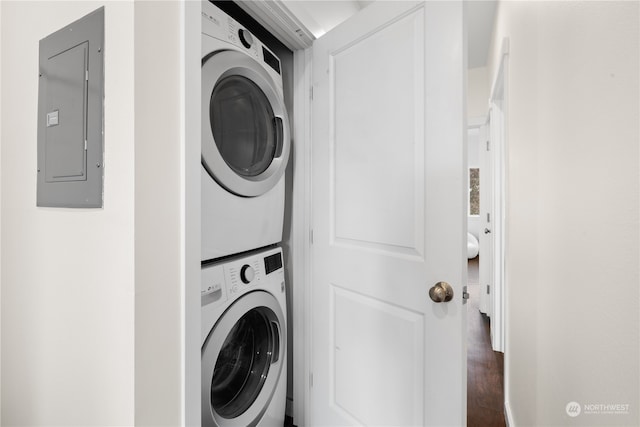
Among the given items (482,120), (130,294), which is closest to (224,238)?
(130,294)

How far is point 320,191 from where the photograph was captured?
1399 mm

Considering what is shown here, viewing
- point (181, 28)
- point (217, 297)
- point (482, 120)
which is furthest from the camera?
point (482, 120)

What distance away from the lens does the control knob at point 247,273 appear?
1.16 meters

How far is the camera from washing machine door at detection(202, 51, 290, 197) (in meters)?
1.00

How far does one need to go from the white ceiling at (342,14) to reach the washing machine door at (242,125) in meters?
0.29

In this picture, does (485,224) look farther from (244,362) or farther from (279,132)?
(244,362)

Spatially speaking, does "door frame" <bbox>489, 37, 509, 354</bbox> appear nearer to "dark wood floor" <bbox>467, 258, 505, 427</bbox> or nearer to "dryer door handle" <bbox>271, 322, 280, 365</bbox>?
"dark wood floor" <bbox>467, 258, 505, 427</bbox>

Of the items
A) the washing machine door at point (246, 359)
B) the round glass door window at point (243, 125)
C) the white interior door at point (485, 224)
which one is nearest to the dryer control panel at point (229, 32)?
the round glass door window at point (243, 125)

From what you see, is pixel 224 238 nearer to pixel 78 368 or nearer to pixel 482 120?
pixel 78 368

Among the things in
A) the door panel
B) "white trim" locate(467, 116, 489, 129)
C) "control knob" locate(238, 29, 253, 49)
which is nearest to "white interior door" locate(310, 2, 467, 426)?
the door panel

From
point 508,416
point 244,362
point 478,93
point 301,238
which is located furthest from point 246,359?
point 478,93

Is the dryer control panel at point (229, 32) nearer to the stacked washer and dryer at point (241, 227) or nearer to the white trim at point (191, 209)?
the stacked washer and dryer at point (241, 227)

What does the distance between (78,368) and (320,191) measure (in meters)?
1.00

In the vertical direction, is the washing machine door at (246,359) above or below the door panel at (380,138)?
below
